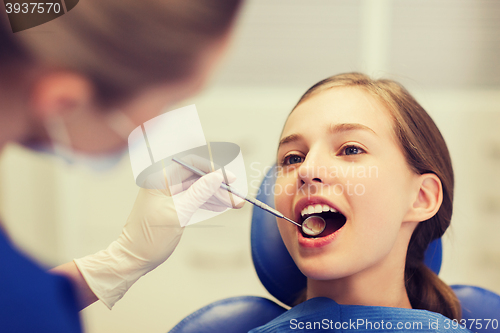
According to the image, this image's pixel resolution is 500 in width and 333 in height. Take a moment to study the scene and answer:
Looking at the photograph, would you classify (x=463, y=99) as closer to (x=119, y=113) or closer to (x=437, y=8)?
(x=437, y=8)

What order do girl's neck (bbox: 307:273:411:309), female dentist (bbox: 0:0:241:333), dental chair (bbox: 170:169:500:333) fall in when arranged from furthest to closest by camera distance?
dental chair (bbox: 170:169:500:333) → girl's neck (bbox: 307:273:411:309) → female dentist (bbox: 0:0:241:333)

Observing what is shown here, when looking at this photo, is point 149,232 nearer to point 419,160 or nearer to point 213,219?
point 213,219

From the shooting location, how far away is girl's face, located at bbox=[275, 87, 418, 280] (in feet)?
2.28

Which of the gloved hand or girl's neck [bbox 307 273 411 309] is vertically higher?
the gloved hand

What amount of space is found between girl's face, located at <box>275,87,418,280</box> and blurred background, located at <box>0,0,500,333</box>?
7.4 inches

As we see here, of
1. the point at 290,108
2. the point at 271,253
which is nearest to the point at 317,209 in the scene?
the point at 271,253

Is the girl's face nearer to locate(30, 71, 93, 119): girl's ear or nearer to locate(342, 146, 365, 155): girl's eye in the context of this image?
locate(342, 146, 365, 155): girl's eye

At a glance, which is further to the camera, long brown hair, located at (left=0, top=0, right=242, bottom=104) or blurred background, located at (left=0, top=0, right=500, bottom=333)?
blurred background, located at (left=0, top=0, right=500, bottom=333)

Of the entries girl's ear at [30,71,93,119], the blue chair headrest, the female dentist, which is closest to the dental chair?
the blue chair headrest

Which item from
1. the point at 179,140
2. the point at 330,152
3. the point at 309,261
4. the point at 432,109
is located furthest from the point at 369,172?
the point at 432,109

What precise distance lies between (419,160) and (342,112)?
0.21 meters

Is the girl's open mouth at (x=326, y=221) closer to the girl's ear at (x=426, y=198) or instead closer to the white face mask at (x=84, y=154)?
the girl's ear at (x=426, y=198)

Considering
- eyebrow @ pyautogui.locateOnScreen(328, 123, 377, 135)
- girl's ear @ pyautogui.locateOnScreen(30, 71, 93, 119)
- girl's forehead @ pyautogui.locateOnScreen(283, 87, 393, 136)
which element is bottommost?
eyebrow @ pyautogui.locateOnScreen(328, 123, 377, 135)

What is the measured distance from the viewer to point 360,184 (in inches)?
27.8
